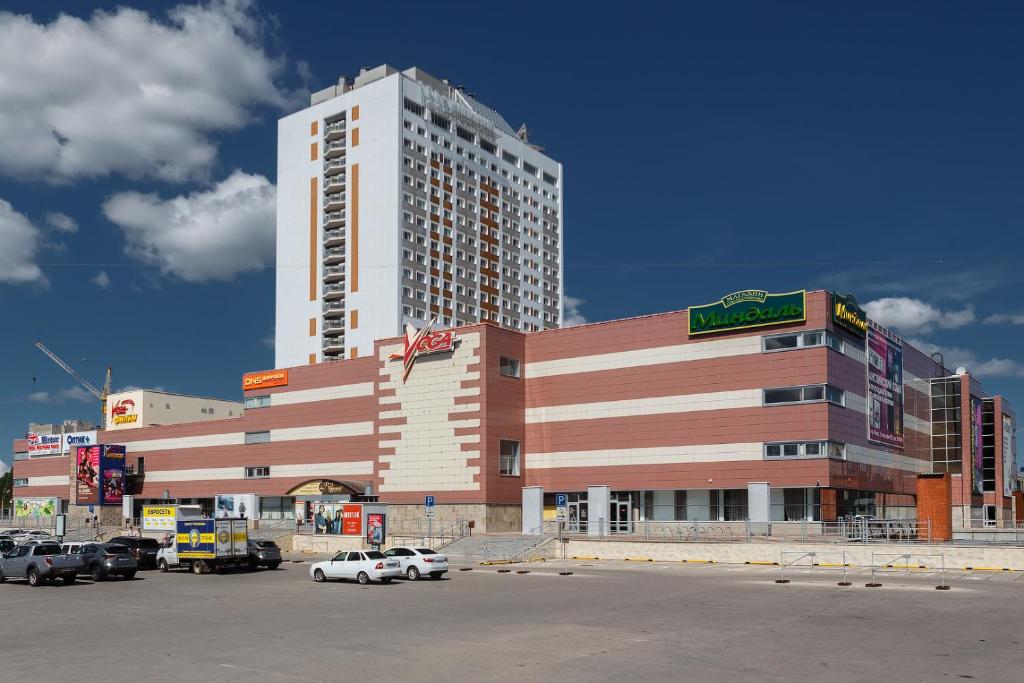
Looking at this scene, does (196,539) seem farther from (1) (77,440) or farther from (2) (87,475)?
(1) (77,440)

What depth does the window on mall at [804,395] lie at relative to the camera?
61375mm

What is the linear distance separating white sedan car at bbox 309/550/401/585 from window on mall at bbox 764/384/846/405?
2952 centimetres

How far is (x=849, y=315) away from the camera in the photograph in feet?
213

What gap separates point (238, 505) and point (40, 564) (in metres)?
47.4

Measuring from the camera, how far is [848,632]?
25094 millimetres

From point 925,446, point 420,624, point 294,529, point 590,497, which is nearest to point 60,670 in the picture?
point 420,624

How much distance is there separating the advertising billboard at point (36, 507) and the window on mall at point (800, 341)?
8993 centimetres

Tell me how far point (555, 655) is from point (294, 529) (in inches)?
2244

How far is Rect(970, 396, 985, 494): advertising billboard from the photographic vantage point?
92500 millimetres

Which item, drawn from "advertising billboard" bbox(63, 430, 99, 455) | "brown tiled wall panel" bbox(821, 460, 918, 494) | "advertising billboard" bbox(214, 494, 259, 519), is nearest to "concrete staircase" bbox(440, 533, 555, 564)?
"brown tiled wall panel" bbox(821, 460, 918, 494)

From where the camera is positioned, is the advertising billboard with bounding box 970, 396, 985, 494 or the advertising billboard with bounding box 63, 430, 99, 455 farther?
the advertising billboard with bounding box 63, 430, 99, 455

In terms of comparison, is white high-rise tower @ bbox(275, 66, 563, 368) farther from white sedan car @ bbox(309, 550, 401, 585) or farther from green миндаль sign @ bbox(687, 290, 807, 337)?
white sedan car @ bbox(309, 550, 401, 585)

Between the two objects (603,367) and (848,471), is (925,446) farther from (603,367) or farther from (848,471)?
(603,367)

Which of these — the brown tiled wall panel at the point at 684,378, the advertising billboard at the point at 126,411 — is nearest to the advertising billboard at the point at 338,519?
the brown tiled wall panel at the point at 684,378
